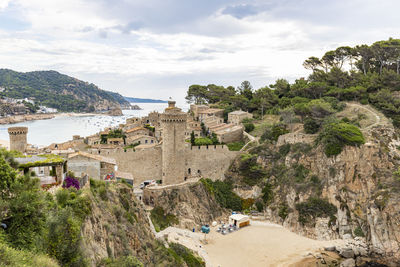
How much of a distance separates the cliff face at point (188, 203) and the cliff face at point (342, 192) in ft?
12.8

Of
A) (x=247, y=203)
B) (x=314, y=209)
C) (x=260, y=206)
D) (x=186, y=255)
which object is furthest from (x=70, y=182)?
(x=314, y=209)

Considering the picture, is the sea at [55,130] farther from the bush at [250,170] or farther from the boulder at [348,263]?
the boulder at [348,263]

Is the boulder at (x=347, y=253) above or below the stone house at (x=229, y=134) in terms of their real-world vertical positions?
below

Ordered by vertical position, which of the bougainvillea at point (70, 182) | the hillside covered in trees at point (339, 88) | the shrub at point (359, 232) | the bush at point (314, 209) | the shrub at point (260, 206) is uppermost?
the hillside covered in trees at point (339, 88)

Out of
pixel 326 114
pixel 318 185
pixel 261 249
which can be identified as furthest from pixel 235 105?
Result: pixel 261 249

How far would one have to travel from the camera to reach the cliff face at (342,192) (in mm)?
21438

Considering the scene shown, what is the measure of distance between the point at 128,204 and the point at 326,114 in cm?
2342

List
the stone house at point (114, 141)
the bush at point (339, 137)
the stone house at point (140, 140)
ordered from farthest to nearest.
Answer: the stone house at point (114, 141) → the stone house at point (140, 140) → the bush at point (339, 137)

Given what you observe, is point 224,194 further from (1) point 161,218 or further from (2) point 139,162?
(2) point 139,162

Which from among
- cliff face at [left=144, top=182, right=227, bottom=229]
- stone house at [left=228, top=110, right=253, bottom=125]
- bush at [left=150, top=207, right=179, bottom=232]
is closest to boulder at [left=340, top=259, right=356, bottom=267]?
cliff face at [left=144, top=182, right=227, bottom=229]

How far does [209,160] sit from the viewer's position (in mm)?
27531

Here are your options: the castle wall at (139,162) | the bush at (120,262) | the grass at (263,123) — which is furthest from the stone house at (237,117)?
the bush at (120,262)

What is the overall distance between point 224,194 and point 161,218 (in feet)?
23.7

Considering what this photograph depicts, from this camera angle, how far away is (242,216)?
25.3 metres
